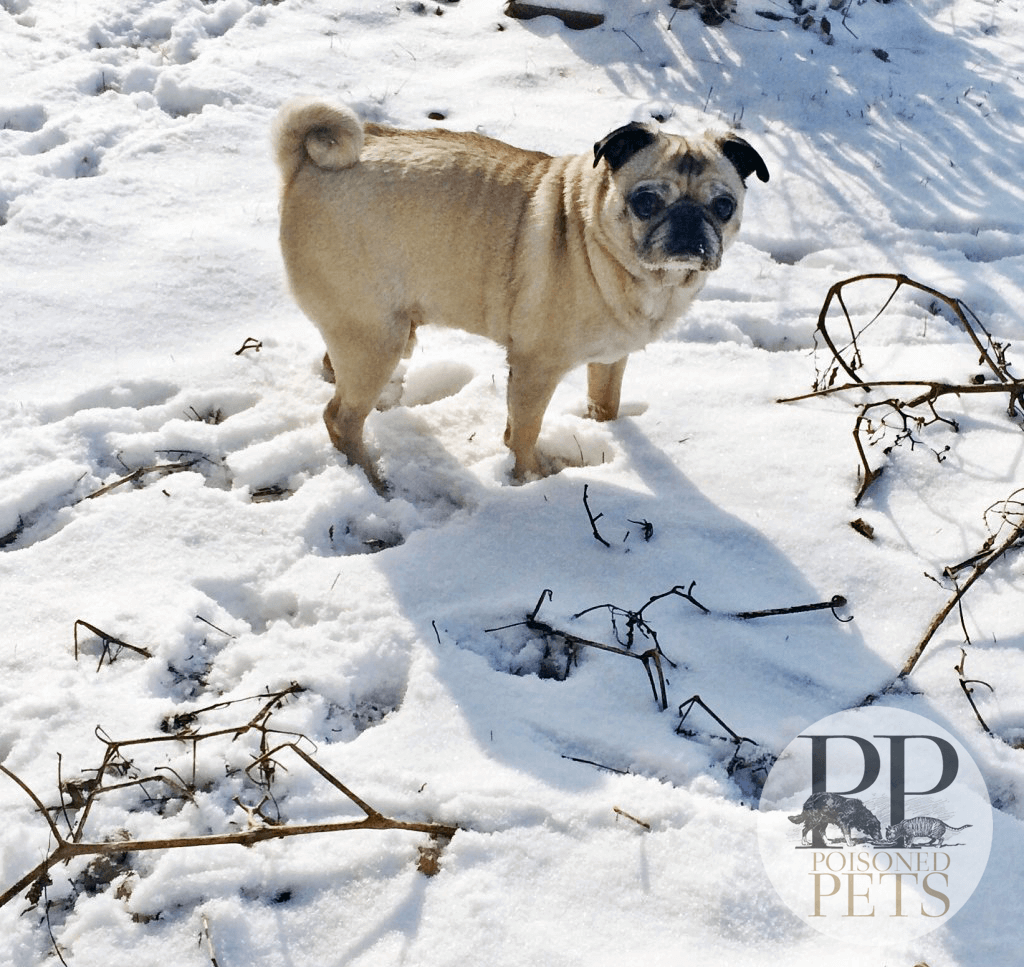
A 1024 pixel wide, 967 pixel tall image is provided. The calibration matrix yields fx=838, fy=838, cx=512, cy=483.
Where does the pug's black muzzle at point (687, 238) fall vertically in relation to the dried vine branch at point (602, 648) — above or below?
above

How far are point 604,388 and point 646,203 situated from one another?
924 millimetres

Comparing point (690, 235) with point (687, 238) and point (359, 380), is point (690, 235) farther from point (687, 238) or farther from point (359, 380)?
point (359, 380)

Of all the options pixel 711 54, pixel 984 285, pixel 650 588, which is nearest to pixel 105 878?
pixel 650 588

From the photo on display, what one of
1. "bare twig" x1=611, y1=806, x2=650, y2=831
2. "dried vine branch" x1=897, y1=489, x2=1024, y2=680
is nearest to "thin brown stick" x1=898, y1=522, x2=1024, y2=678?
"dried vine branch" x1=897, y1=489, x2=1024, y2=680

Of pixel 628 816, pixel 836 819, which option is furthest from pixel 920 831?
pixel 628 816

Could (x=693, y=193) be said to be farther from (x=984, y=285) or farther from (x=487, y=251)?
(x=984, y=285)

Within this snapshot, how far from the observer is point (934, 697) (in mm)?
2445

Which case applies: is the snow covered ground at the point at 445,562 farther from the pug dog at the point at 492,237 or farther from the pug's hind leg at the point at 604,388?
the pug dog at the point at 492,237

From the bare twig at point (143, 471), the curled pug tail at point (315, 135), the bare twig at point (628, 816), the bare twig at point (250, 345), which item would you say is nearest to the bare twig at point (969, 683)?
the bare twig at point (628, 816)

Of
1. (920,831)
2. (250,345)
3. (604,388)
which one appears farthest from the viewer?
(250,345)

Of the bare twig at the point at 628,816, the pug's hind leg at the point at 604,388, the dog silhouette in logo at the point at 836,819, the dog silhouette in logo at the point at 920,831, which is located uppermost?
the pug's hind leg at the point at 604,388

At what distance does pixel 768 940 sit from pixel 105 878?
1.51 metres

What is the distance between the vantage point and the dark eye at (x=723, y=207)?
115 inches

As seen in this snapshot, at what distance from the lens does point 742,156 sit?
304cm
